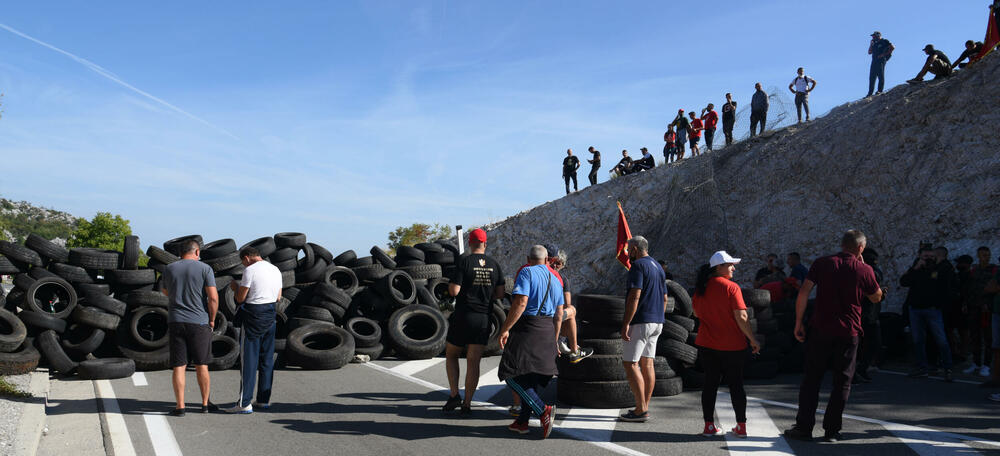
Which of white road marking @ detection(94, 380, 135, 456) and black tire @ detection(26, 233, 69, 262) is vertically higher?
black tire @ detection(26, 233, 69, 262)

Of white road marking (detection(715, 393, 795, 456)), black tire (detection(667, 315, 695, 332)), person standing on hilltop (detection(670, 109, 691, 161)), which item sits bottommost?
white road marking (detection(715, 393, 795, 456))

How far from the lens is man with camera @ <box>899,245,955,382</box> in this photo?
9570 millimetres

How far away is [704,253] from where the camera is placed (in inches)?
851

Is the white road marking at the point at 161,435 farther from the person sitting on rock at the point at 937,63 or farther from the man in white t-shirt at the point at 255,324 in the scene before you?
the person sitting on rock at the point at 937,63

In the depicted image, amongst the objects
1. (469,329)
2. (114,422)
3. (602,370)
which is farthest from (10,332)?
(602,370)

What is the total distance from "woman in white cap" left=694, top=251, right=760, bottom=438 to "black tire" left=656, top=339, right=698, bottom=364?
206cm

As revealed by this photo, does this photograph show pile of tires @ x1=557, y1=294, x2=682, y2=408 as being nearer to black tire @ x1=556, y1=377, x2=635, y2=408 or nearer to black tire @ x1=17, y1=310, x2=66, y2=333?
black tire @ x1=556, y1=377, x2=635, y2=408

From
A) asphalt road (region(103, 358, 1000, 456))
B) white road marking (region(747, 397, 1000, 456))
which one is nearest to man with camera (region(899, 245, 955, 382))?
asphalt road (region(103, 358, 1000, 456))

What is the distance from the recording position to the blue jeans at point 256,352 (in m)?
7.29

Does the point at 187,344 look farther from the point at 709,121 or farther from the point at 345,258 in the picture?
the point at 709,121

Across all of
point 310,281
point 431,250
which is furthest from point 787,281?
point 310,281

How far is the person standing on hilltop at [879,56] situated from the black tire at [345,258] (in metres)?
15.7

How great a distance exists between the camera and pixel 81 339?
35.3ft

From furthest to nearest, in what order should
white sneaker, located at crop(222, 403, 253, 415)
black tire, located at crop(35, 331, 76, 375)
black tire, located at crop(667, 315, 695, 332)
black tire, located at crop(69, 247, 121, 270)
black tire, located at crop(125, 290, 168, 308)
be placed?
black tire, located at crop(69, 247, 121, 270) < black tire, located at crop(125, 290, 168, 308) < black tire, located at crop(35, 331, 76, 375) < black tire, located at crop(667, 315, 695, 332) < white sneaker, located at crop(222, 403, 253, 415)
